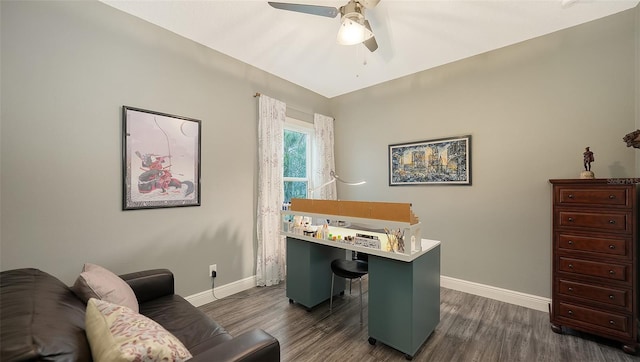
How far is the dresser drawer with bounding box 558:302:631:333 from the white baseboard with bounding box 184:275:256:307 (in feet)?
10.3

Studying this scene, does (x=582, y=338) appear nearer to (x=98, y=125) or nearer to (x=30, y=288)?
(x=30, y=288)

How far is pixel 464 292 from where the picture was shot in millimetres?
3029

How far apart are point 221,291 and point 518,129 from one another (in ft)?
12.5

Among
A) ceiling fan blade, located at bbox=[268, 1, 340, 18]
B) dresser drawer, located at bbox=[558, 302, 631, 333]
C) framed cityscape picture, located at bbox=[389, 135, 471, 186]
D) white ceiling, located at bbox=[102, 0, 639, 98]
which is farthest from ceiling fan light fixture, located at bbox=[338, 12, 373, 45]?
dresser drawer, located at bbox=[558, 302, 631, 333]

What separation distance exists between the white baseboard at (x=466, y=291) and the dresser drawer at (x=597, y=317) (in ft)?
1.57

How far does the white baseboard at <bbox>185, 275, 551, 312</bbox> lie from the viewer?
8.58ft

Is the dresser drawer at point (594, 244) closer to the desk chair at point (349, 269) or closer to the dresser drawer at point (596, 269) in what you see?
the dresser drawer at point (596, 269)

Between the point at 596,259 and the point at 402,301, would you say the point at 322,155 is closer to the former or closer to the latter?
the point at 402,301

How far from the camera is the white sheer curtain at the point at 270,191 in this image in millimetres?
3223

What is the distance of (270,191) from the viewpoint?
10.9 ft

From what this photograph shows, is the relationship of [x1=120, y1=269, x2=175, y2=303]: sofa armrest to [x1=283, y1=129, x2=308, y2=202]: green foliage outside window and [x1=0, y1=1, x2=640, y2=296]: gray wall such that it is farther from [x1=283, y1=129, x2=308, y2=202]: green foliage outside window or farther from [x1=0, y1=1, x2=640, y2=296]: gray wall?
[x1=283, y1=129, x2=308, y2=202]: green foliage outside window

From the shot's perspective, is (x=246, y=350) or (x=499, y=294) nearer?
(x=246, y=350)

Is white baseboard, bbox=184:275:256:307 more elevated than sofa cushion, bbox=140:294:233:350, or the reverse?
sofa cushion, bbox=140:294:233:350


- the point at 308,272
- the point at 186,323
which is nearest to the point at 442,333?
the point at 308,272
